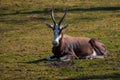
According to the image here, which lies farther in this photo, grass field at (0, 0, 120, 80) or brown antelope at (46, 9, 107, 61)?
brown antelope at (46, 9, 107, 61)

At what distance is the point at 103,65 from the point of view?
15172 millimetres

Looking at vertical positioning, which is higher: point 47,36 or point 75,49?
point 75,49

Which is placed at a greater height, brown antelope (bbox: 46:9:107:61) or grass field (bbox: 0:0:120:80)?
brown antelope (bbox: 46:9:107:61)

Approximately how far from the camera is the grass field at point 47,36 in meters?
14.3

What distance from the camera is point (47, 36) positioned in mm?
21969

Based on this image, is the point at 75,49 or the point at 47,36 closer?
the point at 75,49

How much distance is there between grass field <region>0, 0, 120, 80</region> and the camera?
47.0ft

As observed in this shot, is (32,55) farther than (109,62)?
Yes

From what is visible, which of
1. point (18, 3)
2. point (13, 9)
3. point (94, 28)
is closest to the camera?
point (94, 28)

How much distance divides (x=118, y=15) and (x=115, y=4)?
5.52 m

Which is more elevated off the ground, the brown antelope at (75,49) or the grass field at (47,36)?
the brown antelope at (75,49)

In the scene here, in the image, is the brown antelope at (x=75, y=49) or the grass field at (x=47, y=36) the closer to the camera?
the grass field at (x=47, y=36)

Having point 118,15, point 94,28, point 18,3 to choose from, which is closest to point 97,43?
point 94,28

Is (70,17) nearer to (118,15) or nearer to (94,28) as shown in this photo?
(118,15)
